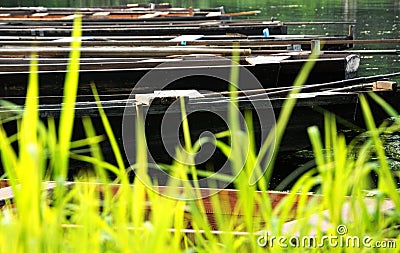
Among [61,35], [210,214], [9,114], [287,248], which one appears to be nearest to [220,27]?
[61,35]

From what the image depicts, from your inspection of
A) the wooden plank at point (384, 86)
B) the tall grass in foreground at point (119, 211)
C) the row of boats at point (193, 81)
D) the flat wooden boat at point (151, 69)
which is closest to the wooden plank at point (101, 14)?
the row of boats at point (193, 81)

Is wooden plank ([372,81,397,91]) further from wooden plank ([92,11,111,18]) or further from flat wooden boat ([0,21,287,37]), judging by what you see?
wooden plank ([92,11,111,18])

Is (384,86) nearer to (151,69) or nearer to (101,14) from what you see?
(151,69)

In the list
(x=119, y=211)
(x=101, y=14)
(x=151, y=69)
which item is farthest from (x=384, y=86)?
(x=101, y=14)

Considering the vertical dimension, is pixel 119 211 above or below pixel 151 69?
above

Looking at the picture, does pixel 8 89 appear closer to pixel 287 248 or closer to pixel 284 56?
pixel 284 56

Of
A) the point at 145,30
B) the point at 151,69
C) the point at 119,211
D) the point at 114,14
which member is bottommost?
the point at 114,14

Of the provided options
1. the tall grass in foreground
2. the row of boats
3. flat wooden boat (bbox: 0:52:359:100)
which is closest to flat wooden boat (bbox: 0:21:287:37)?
the row of boats

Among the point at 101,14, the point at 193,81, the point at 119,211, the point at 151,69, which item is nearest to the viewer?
the point at 119,211

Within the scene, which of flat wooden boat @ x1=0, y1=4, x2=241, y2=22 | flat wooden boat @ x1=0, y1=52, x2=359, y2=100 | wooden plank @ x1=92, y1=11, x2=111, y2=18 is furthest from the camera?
wooden plank @ x1=92, y1=11, x2=111, y2=18

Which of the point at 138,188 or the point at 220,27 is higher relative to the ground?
the point at 138,188

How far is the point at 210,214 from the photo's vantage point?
469cm

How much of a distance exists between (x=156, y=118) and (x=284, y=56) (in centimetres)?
263

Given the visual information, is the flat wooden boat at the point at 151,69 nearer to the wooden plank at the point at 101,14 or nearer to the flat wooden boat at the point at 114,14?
the flat wooden boat at the point at 114,14
